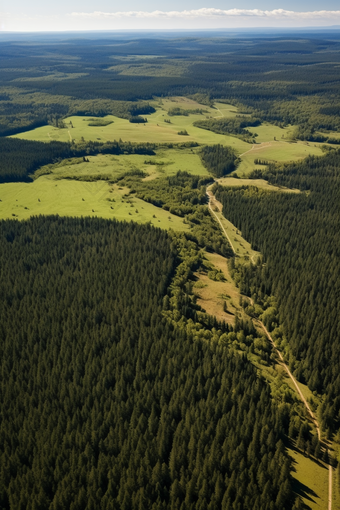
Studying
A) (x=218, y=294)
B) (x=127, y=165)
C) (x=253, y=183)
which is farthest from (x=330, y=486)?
(x=127, y=165)

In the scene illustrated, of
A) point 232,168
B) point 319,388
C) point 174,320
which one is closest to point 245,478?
point 319,388

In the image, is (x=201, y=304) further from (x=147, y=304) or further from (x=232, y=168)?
(x=232, y=168)

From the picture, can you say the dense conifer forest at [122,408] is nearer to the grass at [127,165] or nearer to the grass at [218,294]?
the grass at [218,294]

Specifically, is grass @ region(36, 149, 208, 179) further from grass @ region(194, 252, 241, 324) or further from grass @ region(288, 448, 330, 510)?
grass @ region(288, 448, 330, 510)

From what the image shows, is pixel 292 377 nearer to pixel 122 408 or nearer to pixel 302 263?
pixel 122 408

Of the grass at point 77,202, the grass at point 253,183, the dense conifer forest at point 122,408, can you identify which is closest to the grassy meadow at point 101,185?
the grass at point 77,202

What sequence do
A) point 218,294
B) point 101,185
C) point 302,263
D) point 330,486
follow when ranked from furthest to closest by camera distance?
point 101,185 < point 302,263 < point 218,294 < point 330,486
